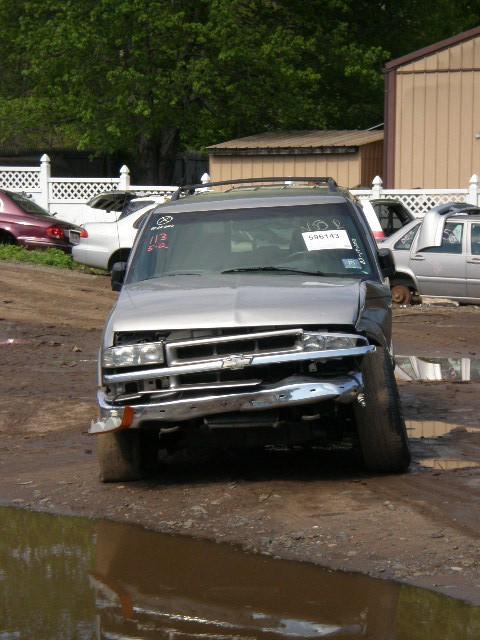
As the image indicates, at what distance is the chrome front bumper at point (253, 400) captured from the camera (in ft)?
22.2

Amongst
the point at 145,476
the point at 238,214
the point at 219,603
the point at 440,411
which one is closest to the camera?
the point at 219,603

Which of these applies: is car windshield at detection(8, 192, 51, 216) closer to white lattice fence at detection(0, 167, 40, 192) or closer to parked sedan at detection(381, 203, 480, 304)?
white lattice fence at detection(0, 167, 40, 192)

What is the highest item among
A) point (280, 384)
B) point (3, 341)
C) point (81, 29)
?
point (81, 29)

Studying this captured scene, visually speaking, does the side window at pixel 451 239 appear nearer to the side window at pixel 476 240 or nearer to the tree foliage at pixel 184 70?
the side window at pixel 476 240

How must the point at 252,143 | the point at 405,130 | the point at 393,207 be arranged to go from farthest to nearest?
the point at 252,143
the point at 405,130
the point at 393,207

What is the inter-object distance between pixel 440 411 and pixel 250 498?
10.3 feet

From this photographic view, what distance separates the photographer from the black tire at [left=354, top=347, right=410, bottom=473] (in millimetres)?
7039

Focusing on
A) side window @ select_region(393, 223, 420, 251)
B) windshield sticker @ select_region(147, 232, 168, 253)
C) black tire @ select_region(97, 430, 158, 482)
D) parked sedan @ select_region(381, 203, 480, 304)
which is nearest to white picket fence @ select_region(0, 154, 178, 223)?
side window @ select_region(393, 223, 420, 251)

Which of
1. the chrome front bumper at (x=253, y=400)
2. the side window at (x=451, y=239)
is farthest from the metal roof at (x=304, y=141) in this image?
the chrome front bumper at (x=253, y=400)

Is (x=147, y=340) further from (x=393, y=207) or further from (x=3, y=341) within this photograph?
(x=393, y=207)

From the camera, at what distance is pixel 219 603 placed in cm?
534

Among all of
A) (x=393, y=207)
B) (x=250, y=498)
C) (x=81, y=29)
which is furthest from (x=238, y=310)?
(x=81, y=29)

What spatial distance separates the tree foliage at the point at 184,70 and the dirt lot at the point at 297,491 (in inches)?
811

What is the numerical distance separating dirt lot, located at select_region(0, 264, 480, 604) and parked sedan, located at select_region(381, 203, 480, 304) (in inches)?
266
